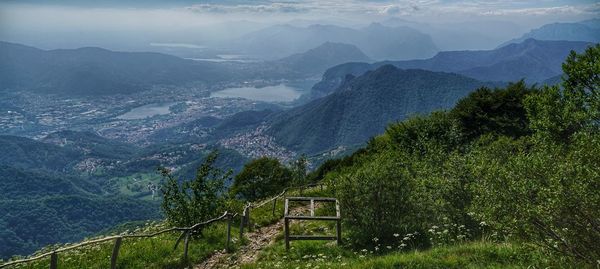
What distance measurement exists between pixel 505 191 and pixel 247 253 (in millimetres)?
10525

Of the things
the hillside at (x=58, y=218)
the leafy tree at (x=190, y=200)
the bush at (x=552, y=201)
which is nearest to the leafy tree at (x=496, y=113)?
the leafy tree at (x=190, y=200)

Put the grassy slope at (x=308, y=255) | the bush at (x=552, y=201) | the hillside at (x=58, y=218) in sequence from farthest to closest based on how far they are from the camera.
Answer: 1. the hillside at (x=58, y=218)
2. the grassy slope at (x=308, y=255)
3. the bush at (x=552, y=201)

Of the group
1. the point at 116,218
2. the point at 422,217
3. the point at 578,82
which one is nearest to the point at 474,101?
the point at 578,82

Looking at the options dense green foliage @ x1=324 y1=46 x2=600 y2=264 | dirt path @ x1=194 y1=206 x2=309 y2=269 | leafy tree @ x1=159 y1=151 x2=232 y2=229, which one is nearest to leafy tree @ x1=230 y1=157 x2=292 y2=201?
dense green foliage @ x1=324 y1=46 x2=600 y2=264

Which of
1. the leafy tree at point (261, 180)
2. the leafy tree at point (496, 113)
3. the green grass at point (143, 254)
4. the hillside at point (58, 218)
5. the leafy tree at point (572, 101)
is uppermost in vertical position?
the leafy tree at point (572, 101)

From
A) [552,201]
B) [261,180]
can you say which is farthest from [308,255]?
[261,180]

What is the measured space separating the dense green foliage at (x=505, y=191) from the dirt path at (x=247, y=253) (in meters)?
3.93

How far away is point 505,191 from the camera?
28.1ft

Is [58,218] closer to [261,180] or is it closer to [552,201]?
[261,180]

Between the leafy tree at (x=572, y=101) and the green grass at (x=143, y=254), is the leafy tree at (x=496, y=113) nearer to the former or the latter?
the leafy tree at (x=572, y=101)

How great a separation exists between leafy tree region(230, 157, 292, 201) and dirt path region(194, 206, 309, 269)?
29296 millimetres

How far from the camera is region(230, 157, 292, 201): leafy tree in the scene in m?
52.6

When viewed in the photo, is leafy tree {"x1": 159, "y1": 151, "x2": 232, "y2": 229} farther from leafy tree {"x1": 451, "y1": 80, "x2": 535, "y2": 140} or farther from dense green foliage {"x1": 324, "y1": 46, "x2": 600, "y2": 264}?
leafy tree {"x1": 451, "y1": 80, "x2": 535, "y2": 140}

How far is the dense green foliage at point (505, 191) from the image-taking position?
24.4 ft
